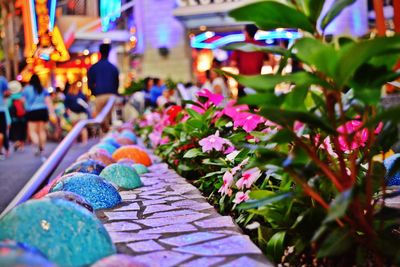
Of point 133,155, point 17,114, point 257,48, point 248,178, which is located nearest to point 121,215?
point 248,178

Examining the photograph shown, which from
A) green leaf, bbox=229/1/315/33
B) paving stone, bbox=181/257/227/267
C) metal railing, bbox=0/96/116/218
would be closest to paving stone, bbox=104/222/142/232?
paving stone, bbox=181/257/227/267

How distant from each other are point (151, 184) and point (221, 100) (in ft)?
3.51

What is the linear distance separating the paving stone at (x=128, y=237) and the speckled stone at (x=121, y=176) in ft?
5.75

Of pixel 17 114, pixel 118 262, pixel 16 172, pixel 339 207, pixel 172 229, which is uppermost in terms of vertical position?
pixel 339 207

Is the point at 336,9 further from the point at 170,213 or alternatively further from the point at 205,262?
the point at 170,213

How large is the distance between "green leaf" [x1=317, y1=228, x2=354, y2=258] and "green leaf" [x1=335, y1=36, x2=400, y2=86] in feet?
→ 1.94

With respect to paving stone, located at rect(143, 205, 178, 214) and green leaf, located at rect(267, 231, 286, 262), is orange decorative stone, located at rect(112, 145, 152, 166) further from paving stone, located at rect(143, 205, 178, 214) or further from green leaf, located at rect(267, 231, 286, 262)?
green leaf, located at rect(267, 231, 286, 262)

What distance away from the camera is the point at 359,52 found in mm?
1835

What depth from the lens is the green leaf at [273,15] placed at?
6.66 feet

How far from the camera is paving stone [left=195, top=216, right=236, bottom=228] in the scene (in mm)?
3087

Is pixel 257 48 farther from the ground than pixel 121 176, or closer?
farther from the ground

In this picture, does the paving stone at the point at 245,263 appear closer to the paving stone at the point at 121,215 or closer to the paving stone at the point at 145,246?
the paving stone at the point at 145,246

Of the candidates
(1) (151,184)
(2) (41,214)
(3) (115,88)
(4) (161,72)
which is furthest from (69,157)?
(4) (161,72)

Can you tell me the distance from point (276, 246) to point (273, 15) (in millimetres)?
1139
